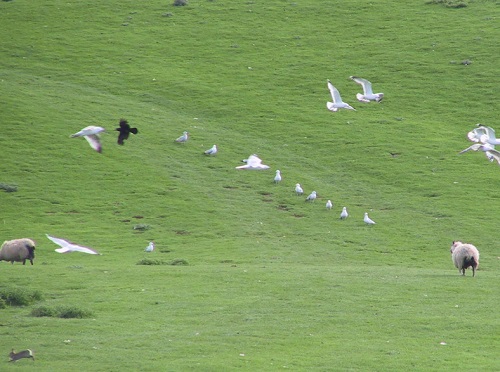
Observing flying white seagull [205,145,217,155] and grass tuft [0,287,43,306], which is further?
flying white seagull [205,145,217,155]

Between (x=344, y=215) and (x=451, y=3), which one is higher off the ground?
(x=451, y=3)

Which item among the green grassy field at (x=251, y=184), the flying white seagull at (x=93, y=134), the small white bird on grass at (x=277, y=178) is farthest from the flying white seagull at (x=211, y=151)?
the flying white seagull at (x=93, y=134)

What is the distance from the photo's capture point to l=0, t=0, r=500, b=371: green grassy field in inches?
826

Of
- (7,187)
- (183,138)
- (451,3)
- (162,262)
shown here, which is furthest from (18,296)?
(451,3)

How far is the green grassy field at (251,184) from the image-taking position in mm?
20969

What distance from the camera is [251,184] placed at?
1751 inches

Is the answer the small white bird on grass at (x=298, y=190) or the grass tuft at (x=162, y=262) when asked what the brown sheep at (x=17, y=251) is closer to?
the grass tuft at (x=162, y=262)

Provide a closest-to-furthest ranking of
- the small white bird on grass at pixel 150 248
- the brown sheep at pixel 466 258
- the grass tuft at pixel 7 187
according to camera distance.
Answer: the brown sheep at pixel 466 258, the small white bird on grass at pixel 150 248, the grass tuft at pixel 7 187

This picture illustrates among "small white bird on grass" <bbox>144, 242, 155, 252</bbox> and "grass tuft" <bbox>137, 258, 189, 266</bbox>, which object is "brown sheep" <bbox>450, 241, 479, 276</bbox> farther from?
"small white bird on grass" <bbox>144, 242, 155, 252</bbox>

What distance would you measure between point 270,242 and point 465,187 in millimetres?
12501

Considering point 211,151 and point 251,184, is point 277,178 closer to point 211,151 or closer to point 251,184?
point 251,184

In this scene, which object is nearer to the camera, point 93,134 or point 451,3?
point 93,134

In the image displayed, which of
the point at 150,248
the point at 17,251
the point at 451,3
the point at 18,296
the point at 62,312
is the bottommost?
the point at 150,248

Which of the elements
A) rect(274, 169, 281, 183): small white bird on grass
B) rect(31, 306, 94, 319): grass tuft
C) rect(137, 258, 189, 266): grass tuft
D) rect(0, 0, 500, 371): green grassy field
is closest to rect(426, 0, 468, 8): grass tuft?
rect(0, 0, 500, 371): green grassy field
